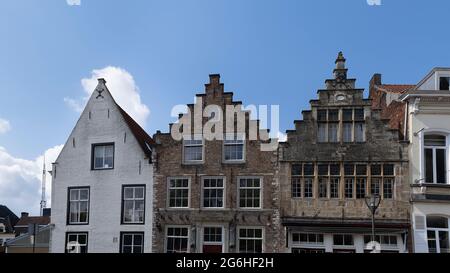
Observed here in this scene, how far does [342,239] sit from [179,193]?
8.01 m

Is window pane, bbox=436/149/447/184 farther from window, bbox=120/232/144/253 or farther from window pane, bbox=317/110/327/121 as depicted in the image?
window, bbox=120/232/144/253

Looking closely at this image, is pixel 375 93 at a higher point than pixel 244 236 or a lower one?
higher

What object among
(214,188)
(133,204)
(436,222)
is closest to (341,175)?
(436,222)

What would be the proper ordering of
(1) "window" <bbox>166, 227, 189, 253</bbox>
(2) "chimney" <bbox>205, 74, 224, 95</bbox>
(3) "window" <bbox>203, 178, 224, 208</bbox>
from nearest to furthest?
(1) "window" <bbox>166, 227, 189, 253</bbox>, (3) "window" <bbox>203, 178, 224, 208</bbox>, (2) "chimney" <bbox>205, 74, 224, 95</bbox>

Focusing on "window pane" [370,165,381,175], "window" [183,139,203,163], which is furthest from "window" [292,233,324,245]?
"window" [183,139,203,163]

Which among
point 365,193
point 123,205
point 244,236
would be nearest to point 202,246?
point 244,236

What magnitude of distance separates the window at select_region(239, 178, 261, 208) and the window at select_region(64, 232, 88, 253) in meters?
8.19

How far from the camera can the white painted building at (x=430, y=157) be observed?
23.4 meters

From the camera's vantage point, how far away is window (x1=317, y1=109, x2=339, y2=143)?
25.1m

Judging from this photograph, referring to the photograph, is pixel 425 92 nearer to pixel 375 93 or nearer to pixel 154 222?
pixel 375 93

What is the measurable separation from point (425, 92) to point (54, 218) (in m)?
19.2

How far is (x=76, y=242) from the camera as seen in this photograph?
26844mm

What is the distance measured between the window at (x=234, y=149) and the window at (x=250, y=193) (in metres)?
1.22
